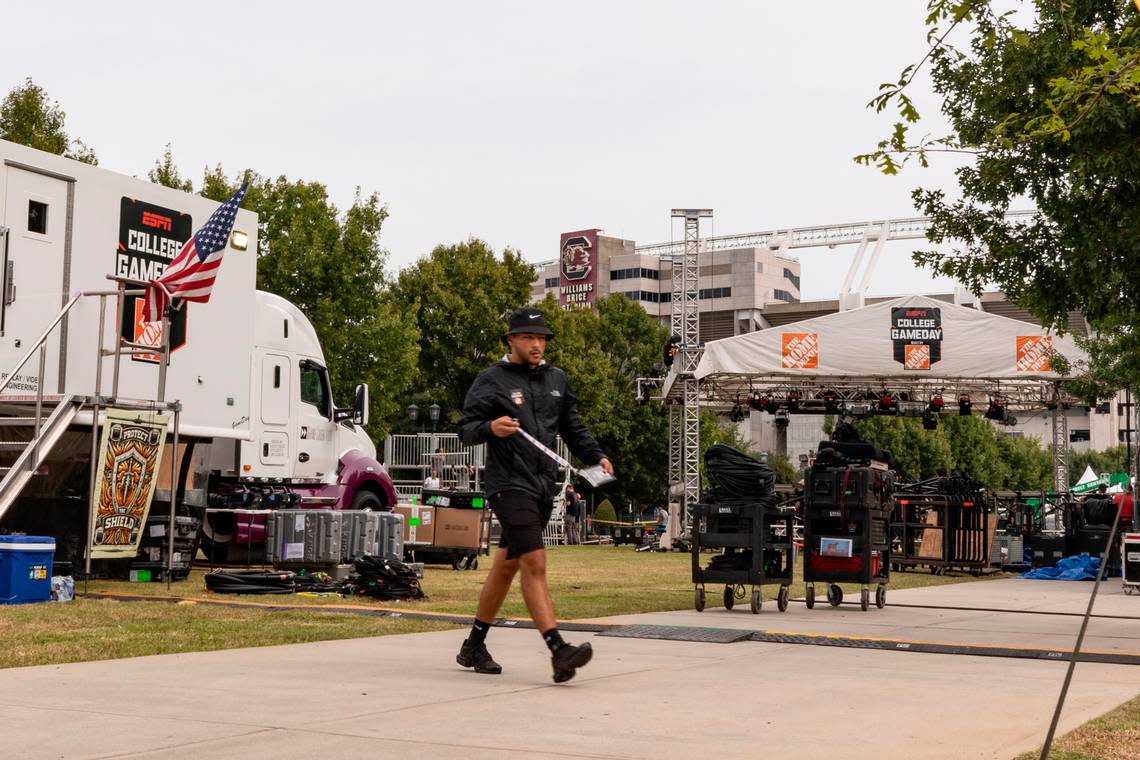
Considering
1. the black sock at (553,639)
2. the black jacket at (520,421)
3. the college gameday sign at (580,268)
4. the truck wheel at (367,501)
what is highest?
the college gameday sign at (580,268)

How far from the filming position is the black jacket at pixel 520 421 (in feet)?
24.3

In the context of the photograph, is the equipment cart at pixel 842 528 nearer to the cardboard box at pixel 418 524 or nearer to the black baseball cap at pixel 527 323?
the black baseball cap at pixel 527 323

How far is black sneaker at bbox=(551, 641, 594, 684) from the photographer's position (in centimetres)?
701

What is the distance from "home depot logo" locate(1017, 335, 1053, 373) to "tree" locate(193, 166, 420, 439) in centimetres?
1841

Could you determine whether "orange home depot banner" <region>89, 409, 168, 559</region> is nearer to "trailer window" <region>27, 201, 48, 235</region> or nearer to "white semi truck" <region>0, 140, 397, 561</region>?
"white semi truck" <region>0, 140, 397, 561</region>

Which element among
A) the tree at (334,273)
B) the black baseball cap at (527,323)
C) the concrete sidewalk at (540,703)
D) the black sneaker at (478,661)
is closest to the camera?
the concrete sidewalk at (540,703)

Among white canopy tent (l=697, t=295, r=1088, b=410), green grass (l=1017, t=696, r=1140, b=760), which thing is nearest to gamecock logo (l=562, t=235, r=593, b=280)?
white canopy tent (l=697, t=295, r=1088, b=410)

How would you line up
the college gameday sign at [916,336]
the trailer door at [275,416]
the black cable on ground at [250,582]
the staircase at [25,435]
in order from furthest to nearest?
1. the college gameday sign at [916,336]
2. the trailer door at [275,416]
3. the black cable on ground at [250,582]
4. the staircase at [25,435]

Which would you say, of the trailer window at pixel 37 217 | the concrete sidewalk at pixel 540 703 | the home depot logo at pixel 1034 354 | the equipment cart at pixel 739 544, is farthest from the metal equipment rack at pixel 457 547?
the home depot logo at pixel 1034 354

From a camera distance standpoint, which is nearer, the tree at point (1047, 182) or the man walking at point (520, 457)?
the man walking at point (520, 457)

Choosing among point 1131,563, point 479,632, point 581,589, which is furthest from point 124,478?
point 1131,563

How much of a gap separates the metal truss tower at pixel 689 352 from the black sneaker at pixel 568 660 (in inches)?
994

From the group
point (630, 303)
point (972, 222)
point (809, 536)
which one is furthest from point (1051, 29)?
point (630, 303)

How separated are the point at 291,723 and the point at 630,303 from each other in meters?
57.6
